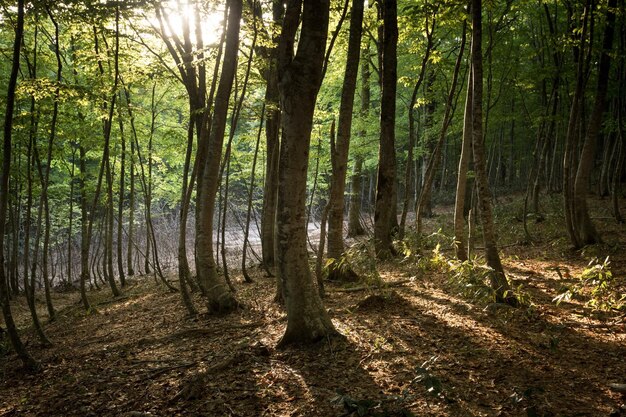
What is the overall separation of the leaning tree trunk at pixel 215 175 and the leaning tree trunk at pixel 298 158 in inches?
74.8

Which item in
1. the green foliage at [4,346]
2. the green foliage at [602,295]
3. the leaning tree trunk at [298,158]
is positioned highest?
the leaning tree trunk at [298,158]

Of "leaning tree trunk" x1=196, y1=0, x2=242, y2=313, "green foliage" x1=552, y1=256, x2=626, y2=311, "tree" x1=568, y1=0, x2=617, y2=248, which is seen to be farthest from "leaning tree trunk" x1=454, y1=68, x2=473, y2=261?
"leaning tree trunk" x1=196, y1=0, x2=242, y2=313

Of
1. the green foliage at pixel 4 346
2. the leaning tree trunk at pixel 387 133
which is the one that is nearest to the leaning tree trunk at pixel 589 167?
the leaning tree trunk at pixel 387 133

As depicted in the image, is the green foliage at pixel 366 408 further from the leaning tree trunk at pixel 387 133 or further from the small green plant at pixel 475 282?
the leaning tree trunk at pixel 387 133

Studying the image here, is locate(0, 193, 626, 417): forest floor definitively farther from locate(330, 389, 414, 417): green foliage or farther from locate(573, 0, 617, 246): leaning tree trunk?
locate(573, 0, 617, 246): leaning tree trunk

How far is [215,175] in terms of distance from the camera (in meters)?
6.77

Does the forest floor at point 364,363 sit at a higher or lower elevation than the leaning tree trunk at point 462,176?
lower

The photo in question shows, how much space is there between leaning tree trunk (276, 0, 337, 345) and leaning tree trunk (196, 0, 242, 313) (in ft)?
6.23

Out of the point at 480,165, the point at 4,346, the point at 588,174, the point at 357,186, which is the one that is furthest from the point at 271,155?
the point at 588,174

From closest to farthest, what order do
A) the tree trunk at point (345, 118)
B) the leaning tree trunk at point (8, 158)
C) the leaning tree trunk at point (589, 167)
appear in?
the leaning tree trunk at point (8, 158)
the tree trunk at point (345, 118)
the leaning tree trunk at point (589, 167)

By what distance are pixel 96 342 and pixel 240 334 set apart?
10.1ft

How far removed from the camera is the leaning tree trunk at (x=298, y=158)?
4.41 meters

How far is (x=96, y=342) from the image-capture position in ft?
22.6

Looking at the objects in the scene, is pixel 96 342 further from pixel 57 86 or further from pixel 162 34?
pixel 162 34
